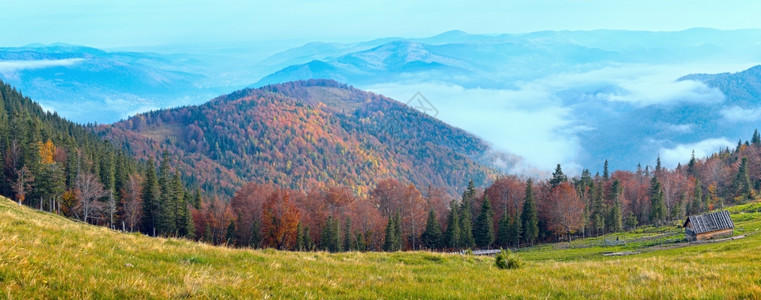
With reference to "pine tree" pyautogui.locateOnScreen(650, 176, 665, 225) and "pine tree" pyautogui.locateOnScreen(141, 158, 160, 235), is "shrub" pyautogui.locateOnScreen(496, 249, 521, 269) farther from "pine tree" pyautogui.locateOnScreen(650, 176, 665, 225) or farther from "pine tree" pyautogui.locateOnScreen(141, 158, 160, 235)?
"pine tree" pyautogui.locateOnScreen(650, 176, 665, 225)

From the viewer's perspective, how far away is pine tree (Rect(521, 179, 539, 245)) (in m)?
85.2

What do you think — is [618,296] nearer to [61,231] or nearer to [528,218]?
[61,231]

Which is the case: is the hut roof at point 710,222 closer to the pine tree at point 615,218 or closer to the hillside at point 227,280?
the pine tree at point 615,218

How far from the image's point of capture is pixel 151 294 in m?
7.81

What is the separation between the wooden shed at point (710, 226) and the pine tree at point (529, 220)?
99.0 feet

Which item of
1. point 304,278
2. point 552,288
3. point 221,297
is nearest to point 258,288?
point 221,297

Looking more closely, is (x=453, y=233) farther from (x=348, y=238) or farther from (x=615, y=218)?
(x=615, y=218)

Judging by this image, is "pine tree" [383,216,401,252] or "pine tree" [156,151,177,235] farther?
"pine tree" [383,216,401,252]

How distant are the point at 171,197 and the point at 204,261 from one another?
6979 cm

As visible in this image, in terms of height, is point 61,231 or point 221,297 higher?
point 61,231

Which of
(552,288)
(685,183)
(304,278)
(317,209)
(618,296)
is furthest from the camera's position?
(685,183)

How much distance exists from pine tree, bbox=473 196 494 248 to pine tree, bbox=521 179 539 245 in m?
7.62

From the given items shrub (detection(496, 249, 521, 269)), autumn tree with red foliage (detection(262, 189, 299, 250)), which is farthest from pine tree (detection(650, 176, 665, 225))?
shrub (detection(496, 249, 521, 269))

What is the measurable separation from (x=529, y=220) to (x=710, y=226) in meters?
33.1
